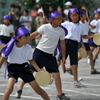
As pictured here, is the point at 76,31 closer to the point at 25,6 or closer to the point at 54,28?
the point at 54,28

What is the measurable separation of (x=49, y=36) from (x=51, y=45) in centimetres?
18

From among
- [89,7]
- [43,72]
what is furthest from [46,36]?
[89,7]

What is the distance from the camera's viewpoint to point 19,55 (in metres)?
6.81

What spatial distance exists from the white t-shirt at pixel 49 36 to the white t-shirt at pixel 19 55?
3.16ft

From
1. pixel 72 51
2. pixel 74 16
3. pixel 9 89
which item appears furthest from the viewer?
pixel 72 51

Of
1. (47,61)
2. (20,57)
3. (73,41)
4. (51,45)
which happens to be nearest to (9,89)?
(20,57)

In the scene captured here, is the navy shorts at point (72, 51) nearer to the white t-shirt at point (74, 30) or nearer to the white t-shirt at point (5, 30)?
the white t-shirt at point (74, 30)

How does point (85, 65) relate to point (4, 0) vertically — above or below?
below

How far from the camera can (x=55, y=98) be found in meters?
7.91

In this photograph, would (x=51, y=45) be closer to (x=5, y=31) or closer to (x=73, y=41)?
(x=73, y=41)

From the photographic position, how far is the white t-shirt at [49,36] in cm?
775

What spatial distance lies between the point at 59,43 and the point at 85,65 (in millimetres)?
5072

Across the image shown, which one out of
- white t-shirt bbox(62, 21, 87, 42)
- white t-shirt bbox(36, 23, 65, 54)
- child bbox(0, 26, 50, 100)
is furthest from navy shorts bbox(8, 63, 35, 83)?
white t-shirt bbox(62, 21, 87, 42)

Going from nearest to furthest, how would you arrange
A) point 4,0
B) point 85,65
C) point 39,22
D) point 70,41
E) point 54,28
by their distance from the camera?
point 54,28 → point 70,41 → point 85,65 → point 39,22 → point 4,0
